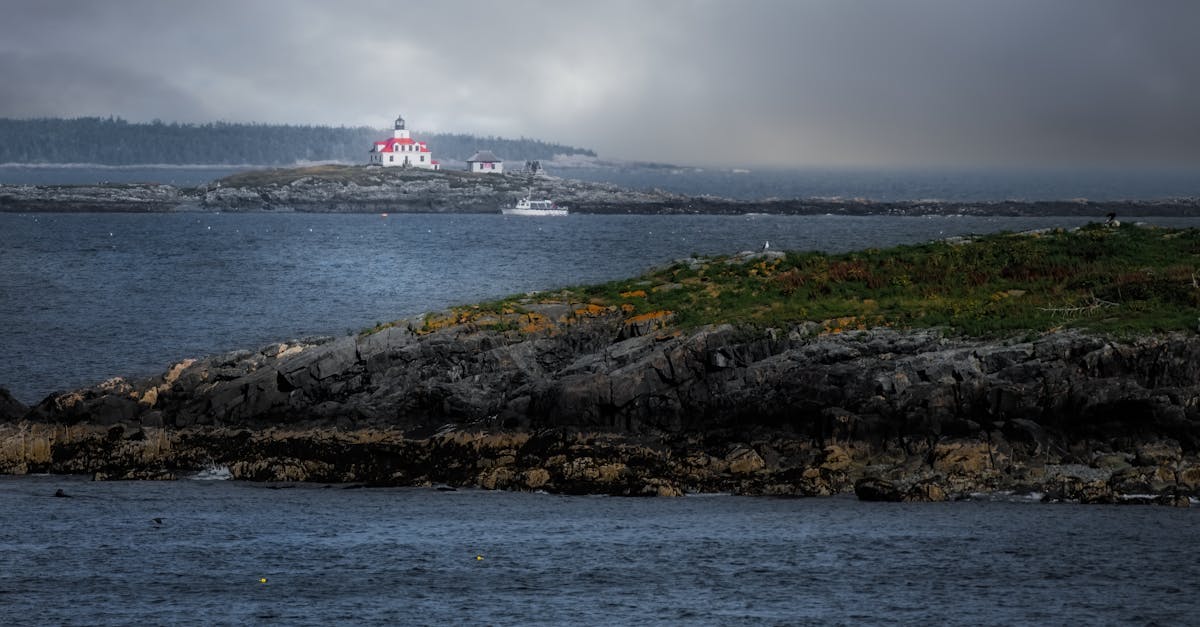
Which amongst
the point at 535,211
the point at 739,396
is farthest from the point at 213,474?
the point at 535,211

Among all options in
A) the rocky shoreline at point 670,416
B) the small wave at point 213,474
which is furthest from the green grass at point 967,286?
the small wave at point 213,474

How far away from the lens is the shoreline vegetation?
97.0ft

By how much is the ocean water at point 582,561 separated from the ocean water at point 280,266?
20.2 metres

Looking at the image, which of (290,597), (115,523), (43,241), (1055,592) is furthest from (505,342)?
(43,241)

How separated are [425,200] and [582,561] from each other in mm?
155518

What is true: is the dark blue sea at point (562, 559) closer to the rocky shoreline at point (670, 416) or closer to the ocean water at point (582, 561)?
the ocean water at point (582, 561)

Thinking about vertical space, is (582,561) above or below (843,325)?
below

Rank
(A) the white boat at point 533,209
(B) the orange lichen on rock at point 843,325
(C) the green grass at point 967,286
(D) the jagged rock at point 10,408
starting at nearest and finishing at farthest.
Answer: (C) the green grass at point 967,286 → (B) the orange lichen on rock at point 843,325 → (D) the jagged rock at point 10,408 → (A) the white boat at point 533,209

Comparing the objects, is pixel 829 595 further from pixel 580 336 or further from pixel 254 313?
pixel 254 313

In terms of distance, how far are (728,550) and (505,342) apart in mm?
15404

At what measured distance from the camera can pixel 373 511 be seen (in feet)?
92.5

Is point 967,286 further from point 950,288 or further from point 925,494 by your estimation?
point 925,494

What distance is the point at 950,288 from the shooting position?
132ft

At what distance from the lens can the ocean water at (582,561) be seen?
835 inches
